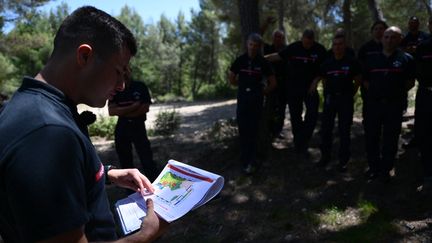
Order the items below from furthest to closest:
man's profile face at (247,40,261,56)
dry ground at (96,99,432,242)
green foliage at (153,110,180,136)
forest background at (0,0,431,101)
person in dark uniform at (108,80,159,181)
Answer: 1. forest background at (0,0,431,101)
2. green foliage at (153,110,180,136)
3. man's profile face at (247,40,261,56)
4. person in dark uniform at (108,80,159,181)
5. dry ground at (96,99,432,242)

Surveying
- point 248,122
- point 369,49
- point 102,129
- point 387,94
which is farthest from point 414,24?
point 102,129

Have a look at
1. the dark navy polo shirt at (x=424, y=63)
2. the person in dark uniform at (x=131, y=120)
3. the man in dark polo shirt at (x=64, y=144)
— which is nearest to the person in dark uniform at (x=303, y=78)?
the dark navy polo shirt at (x=424, y=63)

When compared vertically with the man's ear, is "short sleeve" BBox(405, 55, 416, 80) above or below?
below

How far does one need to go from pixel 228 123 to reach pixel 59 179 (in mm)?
7413

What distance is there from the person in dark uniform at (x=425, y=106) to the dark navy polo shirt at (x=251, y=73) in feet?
6.66

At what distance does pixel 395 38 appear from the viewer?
5750 millimetres

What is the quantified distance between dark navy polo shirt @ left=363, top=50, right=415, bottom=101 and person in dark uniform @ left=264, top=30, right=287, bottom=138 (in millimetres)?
1826

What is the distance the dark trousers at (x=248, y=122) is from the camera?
21.2 feet

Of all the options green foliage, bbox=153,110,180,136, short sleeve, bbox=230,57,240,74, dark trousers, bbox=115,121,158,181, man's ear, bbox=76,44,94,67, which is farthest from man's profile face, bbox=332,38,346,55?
man's ear, bbox=76,44,94,67

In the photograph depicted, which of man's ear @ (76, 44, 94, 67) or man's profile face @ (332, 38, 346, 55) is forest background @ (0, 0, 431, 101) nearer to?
man's profile face @ (332, 38, 346, 55)

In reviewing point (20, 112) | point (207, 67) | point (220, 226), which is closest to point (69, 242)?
point (20, 112)

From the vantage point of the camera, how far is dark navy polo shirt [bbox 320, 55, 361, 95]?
621 centimetres

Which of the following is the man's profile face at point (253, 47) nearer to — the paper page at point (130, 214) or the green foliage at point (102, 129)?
the paper page at point (130, 214)

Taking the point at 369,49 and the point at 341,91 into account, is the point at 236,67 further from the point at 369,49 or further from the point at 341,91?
the point at 369,49
